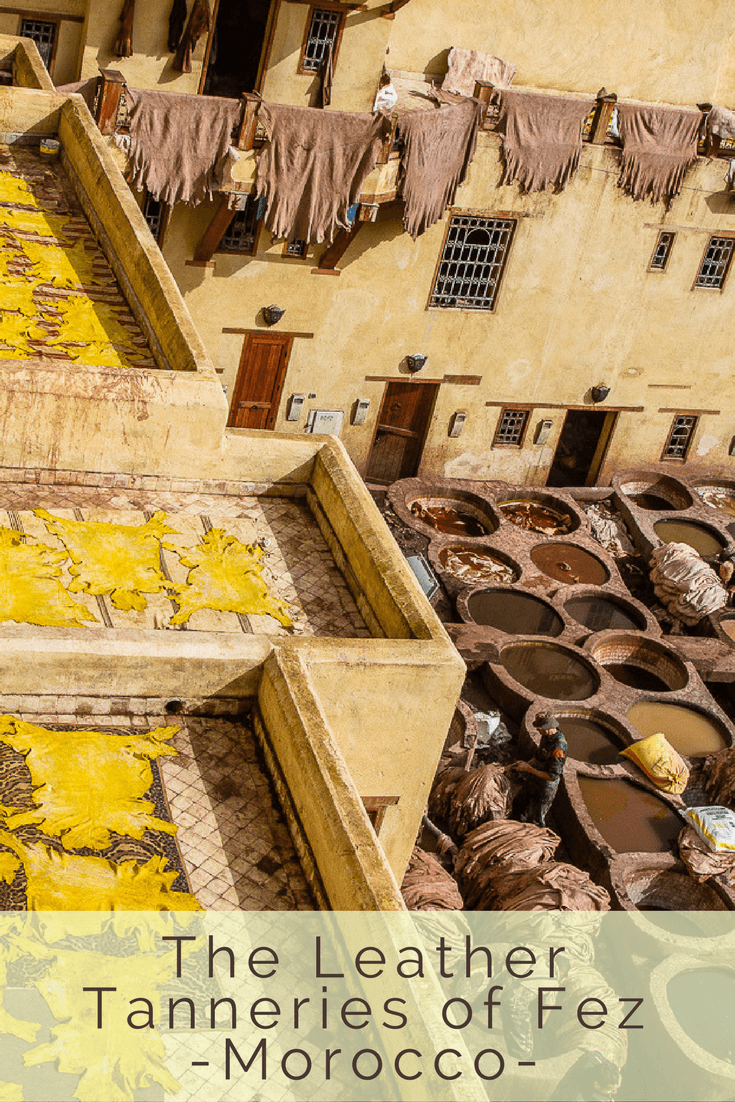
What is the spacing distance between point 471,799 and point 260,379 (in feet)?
37.9

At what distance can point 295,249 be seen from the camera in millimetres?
23656

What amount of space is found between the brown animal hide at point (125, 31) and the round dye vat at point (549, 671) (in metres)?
12.3

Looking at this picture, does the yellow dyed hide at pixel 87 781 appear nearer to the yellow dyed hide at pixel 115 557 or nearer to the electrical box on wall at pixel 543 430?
the yellow dyed hide at pixel 115 557

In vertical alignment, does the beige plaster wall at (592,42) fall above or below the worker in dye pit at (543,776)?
above

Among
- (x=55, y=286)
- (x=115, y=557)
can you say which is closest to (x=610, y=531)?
(x=55, y=286)

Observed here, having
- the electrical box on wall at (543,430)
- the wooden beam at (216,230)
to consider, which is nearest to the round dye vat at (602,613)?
the electrical box on wall at (543,430)

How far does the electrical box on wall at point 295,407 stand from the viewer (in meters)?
25.3

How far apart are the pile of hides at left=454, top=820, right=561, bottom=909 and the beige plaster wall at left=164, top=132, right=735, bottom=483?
12.0m

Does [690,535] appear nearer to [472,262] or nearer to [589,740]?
[472,262]

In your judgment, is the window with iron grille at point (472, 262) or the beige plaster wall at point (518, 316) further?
the window with iron grille at point (472, 262)

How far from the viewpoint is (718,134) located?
81.6 feet

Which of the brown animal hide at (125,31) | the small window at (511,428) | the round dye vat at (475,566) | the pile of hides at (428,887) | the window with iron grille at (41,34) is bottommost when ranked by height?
the round dye vat at (475,566)

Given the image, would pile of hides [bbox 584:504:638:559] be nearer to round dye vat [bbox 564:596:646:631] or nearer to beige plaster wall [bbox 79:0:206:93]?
round dye vat [bbox 564:596:646:631]

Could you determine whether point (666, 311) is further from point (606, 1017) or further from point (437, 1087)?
point (437, 1087)
